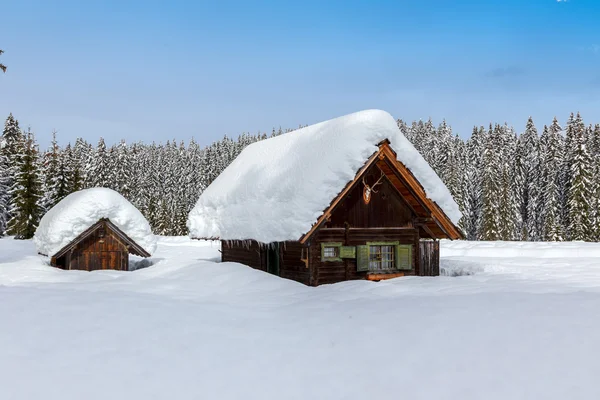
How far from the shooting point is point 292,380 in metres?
7.85

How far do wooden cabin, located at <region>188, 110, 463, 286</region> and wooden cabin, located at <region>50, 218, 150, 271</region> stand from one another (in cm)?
822

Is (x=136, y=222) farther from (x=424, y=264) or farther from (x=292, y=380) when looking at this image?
(x=292, y=380)

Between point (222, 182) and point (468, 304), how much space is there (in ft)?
50.3

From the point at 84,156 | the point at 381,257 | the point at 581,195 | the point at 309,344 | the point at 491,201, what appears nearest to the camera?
the point at 309,344

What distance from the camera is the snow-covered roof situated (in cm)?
2509

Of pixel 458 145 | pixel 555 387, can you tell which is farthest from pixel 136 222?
pixel 458 145

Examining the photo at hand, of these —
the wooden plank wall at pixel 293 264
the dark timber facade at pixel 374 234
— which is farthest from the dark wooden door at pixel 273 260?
the wooden plank wall at pixel 293 264

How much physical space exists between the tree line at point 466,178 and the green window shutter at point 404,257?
39.7 m

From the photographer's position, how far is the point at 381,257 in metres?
18.5

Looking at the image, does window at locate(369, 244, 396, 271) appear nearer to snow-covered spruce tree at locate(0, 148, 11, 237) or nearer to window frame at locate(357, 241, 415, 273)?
A: window frame at locate(357, 241, 415, 273)

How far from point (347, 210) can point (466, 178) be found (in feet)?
230

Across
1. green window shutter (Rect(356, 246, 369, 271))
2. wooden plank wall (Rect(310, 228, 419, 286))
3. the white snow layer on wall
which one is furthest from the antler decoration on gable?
green window shutter (Rect(356, 246, 369, 271))

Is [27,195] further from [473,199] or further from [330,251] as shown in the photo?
[473,199]

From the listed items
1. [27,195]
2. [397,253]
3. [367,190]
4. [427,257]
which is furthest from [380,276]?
[27,195]
